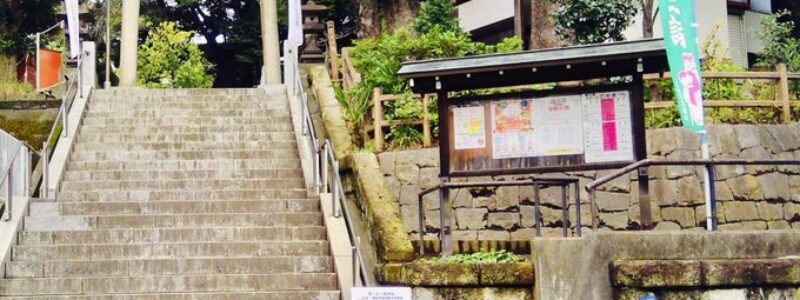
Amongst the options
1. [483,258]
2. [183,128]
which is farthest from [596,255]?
[183,128]

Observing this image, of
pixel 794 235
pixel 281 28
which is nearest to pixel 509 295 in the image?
pixel 794 235

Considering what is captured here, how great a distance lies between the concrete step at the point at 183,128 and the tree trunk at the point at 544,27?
222 inches

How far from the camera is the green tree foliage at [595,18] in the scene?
18297mm

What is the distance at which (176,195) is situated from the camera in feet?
46.3

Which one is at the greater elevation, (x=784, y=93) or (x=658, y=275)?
(x=784, y=93)

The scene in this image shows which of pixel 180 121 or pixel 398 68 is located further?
pixel 398 68

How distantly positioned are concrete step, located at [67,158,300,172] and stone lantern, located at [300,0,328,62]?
8288mm

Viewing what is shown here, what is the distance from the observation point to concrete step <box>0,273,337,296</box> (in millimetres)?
11495

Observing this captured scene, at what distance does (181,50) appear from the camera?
29.5m

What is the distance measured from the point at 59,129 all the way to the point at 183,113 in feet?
6.71

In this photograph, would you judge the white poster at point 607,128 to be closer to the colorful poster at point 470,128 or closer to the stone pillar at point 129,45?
the colorful poster at point 470,128

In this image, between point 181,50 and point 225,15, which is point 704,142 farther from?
point 225,15

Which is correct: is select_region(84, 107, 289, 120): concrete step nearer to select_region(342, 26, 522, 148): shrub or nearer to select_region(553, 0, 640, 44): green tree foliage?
select_region(342, 26, 522, 148): shrub

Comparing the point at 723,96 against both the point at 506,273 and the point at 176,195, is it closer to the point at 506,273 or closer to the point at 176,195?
the point at 506,273
